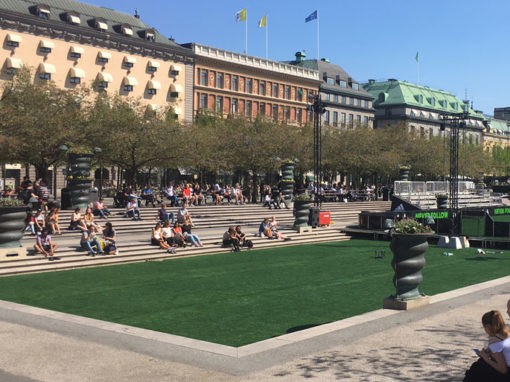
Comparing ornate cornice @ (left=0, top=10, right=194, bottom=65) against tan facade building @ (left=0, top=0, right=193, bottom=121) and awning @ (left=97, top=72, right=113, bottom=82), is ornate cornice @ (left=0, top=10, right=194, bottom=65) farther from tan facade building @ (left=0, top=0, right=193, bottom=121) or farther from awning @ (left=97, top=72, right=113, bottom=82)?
awning @ (left=97, top=72, right=113, bottom=82)

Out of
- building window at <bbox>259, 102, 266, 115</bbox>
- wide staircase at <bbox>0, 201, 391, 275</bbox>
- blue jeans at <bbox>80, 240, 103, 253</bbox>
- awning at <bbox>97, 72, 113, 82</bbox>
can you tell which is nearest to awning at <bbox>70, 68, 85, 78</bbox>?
awning at <bbox>97, 72, 113, 82</bbox>

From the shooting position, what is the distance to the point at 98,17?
67.8 m

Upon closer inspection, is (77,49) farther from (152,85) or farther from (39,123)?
(39,123)

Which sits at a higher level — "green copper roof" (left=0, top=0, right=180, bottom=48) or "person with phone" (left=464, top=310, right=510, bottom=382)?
"green copper roof" (left=0, top=0, right=180, bottom=48)

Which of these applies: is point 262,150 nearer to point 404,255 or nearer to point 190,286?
point 190,286

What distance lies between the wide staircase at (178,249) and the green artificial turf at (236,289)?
811 millimetres

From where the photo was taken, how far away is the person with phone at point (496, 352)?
6.94 meters

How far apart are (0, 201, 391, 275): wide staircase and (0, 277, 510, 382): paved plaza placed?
25.8 ft

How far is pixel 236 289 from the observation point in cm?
1669

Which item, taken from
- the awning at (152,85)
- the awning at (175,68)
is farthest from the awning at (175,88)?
the awning at (152,85)

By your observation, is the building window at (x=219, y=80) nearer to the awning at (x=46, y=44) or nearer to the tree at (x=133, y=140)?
the awning at (x=46, y=44)

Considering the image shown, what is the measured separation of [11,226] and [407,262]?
12463 millimetres

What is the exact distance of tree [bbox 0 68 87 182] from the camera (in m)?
36.0

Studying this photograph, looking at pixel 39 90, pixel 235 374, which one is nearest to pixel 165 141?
pixel 39 90
